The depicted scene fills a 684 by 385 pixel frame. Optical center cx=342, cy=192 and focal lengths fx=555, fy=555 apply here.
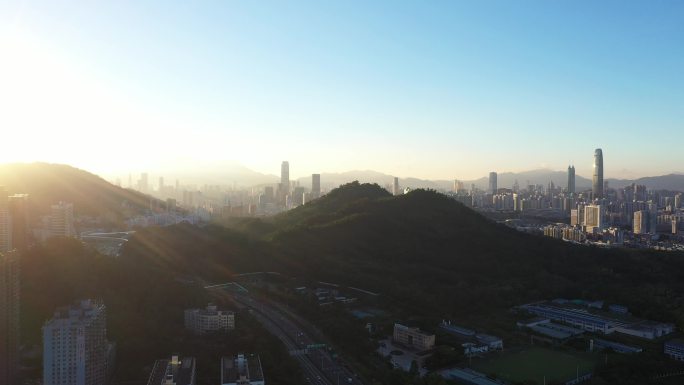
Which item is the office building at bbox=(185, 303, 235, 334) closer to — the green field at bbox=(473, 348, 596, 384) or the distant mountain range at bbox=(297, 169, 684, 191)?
the green field at bbox=(473, 348, 596, 384)

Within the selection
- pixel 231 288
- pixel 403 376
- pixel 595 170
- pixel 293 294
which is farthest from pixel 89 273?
pixel 595 170

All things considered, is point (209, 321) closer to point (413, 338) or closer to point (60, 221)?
point (413, 338)

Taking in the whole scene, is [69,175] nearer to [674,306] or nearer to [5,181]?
[5,181]

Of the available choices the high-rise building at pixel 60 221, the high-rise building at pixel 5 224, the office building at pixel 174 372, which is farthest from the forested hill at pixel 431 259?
the office building at pixel 174 372

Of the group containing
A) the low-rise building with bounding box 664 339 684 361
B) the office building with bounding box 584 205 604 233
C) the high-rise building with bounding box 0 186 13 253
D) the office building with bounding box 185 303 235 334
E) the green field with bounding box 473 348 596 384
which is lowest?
the green field with bounding box 473 348 596 384

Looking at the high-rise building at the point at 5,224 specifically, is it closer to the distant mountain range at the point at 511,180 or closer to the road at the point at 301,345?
the road at the point at 301,345

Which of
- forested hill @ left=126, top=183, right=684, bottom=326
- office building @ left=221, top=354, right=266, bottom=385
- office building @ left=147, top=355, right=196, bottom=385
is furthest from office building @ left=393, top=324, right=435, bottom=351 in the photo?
office building @ left=147, top=355, right=196, bottom=385
